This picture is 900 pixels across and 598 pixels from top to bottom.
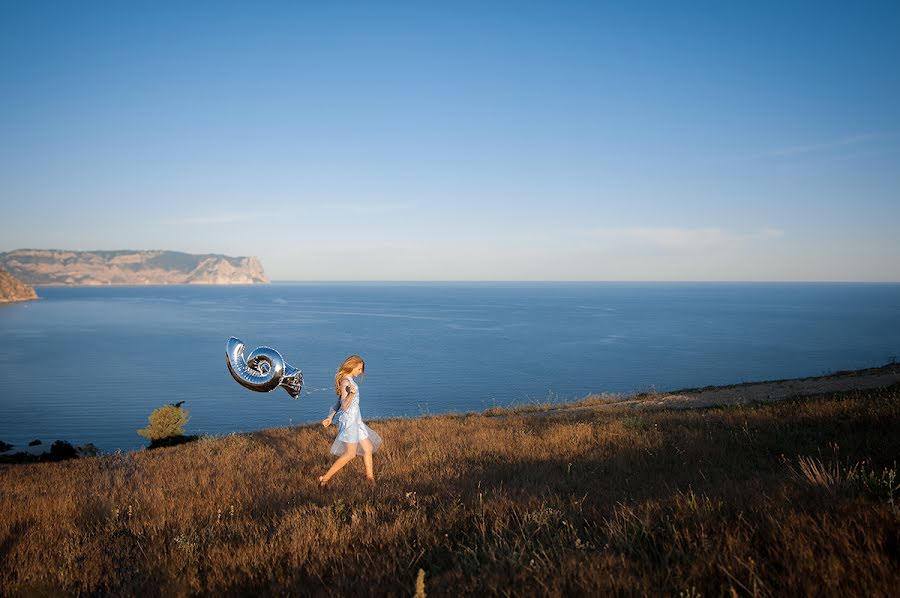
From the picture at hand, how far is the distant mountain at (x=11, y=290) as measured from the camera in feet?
502

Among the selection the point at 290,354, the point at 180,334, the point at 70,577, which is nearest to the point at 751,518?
the point at 70,577

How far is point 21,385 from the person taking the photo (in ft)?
137

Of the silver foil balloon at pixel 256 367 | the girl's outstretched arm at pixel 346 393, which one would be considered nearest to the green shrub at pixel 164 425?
the silver foil balloon at pixel 256 367

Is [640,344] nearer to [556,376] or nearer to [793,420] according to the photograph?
[556,376]

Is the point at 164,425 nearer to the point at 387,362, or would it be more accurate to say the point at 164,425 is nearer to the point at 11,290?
the point at 387,362

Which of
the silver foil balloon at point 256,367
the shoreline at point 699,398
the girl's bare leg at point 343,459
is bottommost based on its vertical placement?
the shoreline at point 699,398

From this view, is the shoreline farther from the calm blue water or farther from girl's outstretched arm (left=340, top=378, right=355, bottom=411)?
girl's outstretched arm (left=340, top=378, right=355, bottom=411)

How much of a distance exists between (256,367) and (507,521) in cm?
619

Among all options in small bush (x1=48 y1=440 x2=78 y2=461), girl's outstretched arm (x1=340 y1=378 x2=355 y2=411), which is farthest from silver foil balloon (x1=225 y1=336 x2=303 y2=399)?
small bush (x1=48 y1=440 x2=78 y2=461)

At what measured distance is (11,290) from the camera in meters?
158

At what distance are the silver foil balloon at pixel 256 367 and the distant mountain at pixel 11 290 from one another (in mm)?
195277

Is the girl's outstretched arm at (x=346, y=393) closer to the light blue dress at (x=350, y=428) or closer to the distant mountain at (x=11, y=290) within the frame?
the light blue dress at (x=350, y=428)

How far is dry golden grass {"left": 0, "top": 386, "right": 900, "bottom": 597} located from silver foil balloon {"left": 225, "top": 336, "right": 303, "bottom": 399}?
148 centimetres

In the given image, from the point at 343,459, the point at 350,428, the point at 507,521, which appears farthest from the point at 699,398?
the point at 507,521
